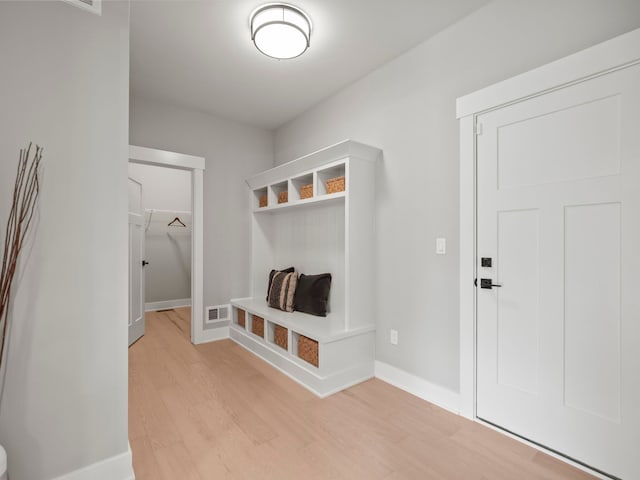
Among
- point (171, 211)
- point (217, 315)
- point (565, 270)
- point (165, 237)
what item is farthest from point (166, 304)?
point (565, 270)

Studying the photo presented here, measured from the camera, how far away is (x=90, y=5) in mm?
1482

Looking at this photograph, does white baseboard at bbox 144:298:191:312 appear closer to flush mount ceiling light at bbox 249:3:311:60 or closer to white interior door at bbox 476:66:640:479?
flush mount ceiling light at bbox 249:3:311:60

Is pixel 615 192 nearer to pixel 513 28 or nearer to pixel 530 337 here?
pixel 530 337

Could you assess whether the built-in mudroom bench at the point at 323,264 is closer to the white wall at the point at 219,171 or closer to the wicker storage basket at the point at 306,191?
the wicker storage basket at the point at 306,191

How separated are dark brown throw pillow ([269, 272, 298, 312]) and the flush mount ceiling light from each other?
2.09 metres

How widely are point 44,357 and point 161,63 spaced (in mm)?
2472

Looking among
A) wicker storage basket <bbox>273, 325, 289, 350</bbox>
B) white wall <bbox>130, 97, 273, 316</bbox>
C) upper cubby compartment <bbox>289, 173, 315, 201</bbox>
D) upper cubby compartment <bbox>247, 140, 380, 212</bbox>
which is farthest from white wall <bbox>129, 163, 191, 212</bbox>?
wicker storage basket <bbox>273, 325, 289, 350</bbox>

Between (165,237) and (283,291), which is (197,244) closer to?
(283,291)

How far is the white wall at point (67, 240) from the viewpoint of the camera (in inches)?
53.2

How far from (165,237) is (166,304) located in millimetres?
1227

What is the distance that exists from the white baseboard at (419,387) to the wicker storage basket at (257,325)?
1.24 metres

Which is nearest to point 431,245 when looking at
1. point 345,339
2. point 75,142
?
point 345,339

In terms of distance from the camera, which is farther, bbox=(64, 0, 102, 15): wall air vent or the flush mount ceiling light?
the flush mount ceiling light

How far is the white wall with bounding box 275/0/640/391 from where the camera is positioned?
1788 millimetres
